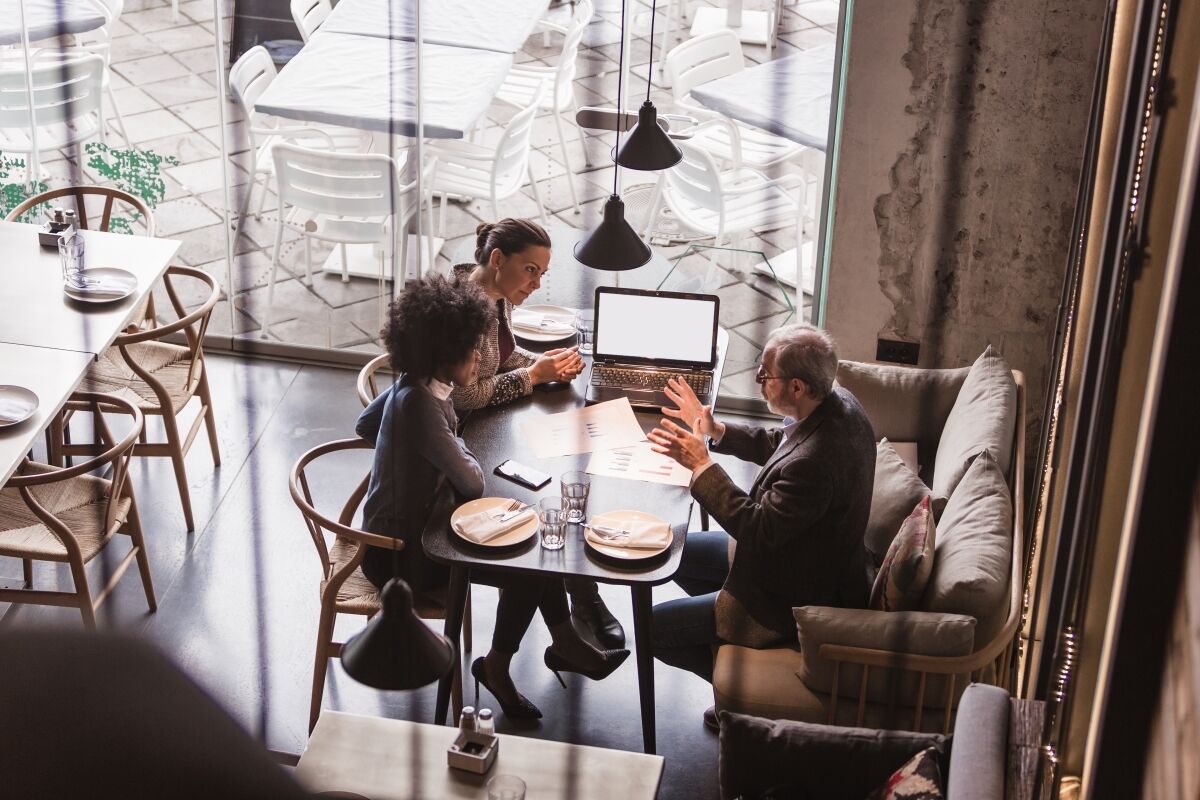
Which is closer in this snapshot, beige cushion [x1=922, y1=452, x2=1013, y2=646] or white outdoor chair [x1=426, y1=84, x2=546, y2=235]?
beige cushion [x1=922, y1=452, x2=1013, y2=646]

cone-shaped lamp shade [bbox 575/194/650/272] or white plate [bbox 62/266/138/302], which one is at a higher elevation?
cone-shaped lamp shade [bbox 575/194/650/272]

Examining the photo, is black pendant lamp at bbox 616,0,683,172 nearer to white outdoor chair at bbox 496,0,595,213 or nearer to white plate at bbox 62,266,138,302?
white outdoor chair at bbox 496,0,595,213

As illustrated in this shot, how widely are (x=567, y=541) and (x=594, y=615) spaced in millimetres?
773

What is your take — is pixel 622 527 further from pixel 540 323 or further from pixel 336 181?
pixel 336 181

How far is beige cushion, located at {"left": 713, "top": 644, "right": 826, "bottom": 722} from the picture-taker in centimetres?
324

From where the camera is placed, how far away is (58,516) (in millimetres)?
3992

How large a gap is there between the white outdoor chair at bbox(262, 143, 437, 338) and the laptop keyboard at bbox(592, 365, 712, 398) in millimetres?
1615

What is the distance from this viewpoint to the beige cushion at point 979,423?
12.4ft

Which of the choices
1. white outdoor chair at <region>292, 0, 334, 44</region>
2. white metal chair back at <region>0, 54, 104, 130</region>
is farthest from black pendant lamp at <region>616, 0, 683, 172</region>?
white metal chair back at <region>0, 54, 104, 130</region>

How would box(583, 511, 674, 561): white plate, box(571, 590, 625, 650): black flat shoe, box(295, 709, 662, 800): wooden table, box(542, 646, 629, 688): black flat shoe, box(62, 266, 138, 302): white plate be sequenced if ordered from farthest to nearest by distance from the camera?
box(62, 266, 138, 302): white plate < box(571, 590, 625, 650): black flat shoe < box(542, 646, 629, 688): black flat shoe < box(583, 511, 674, 561): white plate < box(295, 709, 662, 800): wooden table

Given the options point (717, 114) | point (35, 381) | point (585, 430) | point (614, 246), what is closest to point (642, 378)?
point (585, 430)

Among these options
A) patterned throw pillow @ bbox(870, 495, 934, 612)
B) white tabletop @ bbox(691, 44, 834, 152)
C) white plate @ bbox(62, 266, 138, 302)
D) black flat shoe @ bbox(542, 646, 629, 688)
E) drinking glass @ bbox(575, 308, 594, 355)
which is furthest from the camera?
white tabletop @ bbox(691, 44, 834, 152)

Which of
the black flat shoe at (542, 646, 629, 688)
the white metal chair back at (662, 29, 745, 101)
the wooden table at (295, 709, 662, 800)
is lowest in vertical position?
the black flat shoe at (542, 646, 629, 688)

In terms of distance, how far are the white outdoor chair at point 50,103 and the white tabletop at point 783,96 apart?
8.35ft
